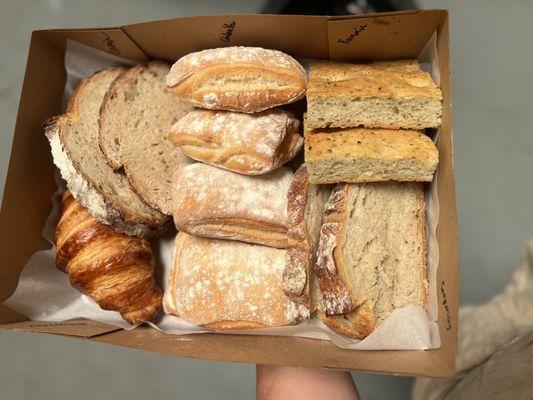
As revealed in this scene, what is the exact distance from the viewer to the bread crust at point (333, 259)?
1.07 meters

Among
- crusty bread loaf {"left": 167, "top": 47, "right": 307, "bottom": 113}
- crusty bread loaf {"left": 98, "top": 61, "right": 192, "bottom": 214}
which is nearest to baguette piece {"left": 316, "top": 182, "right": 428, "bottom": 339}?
crusty bread loaf {"left": 167, "top": 47, "right": 307, "bottom": 113}

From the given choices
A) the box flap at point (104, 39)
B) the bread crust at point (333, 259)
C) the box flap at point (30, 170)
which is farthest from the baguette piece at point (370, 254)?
the box flap at point (30, 170)

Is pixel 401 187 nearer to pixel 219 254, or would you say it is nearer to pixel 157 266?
pixel 219 254

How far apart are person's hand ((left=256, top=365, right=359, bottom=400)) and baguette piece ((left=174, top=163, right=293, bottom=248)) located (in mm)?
314

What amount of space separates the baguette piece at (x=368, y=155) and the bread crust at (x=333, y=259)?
55 mm

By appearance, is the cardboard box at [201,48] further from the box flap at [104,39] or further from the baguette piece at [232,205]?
the baguette piece at [232,205]

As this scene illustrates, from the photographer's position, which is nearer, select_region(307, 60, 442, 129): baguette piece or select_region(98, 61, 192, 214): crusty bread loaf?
select_region(307, 60, 442, 129): baguette piece

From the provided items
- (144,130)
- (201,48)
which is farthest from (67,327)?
(201,48)

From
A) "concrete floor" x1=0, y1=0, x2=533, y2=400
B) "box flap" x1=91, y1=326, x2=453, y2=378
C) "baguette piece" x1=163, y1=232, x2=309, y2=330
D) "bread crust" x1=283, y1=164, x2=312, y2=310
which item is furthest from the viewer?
"concrete floor" x1=0, y1=0, x2=533, y2=400

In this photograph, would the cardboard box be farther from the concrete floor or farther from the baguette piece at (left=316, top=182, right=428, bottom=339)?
the concrete floor

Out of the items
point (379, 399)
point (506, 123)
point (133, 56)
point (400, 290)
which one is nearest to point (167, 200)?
point (133, 56)

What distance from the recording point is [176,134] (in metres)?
1.18

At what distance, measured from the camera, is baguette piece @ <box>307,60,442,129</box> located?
1.03 metres

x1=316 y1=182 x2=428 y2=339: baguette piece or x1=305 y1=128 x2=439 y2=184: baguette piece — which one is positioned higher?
x1=305 y1=128 x2=439 y2=184: baguette piece
